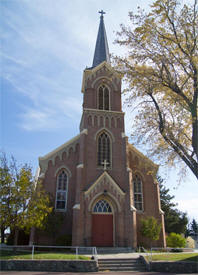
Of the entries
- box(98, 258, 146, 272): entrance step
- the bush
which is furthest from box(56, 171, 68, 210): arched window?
the bush

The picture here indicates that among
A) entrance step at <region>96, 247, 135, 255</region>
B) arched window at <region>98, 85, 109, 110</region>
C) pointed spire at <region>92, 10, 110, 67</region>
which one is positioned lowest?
entrance step at <region>96, 247, 135, 255</region>

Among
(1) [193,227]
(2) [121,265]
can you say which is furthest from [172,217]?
(1) [193,227]

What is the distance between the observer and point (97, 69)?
27.7 meters

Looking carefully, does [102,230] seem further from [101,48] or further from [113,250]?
[101,48]

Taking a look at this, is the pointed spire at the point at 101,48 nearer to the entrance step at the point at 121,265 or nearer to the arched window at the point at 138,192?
the arched window at the point at 138,192

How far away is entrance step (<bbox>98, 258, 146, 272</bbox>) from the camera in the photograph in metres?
13.1

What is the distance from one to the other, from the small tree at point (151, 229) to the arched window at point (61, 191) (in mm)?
7410

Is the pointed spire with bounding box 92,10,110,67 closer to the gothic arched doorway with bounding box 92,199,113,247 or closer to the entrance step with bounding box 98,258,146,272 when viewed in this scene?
the gothic arched doorway with bounding box 92,199,113,247

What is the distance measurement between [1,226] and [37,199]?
9.54ft

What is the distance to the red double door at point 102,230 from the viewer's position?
65.4 ft

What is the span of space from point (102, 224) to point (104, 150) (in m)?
7.08

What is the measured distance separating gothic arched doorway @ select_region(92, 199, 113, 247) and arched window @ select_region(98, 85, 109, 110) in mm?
10241

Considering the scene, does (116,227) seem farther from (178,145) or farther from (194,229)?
(194,229)

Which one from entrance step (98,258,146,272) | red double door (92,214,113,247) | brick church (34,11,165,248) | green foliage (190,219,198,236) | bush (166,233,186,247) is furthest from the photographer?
green foliage (190,219,198,236)
